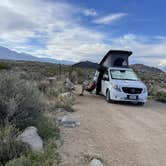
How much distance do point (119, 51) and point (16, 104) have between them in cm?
1400

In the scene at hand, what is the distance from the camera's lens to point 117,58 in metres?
21.2

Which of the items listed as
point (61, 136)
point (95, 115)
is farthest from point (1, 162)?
point (95, 115)

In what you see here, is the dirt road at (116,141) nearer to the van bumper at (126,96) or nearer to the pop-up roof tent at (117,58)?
the van bumper at (126,96)

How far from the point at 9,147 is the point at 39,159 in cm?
65

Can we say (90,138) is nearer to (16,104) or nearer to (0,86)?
(16,104)

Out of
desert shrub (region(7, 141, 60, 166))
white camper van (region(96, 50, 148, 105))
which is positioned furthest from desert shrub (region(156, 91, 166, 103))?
desert shrub (region(7, 141, 60, 166))

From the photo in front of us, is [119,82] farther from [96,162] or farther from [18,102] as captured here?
[96,162]

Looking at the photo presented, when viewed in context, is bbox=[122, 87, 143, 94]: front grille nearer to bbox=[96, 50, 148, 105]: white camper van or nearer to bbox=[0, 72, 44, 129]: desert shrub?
bbox=[96, 50, 148, 105]: white camper van

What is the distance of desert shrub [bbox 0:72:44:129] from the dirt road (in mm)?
1021

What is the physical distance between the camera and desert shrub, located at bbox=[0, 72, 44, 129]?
7.71 metres

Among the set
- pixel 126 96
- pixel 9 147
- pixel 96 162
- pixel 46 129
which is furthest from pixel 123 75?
pixel 9 147

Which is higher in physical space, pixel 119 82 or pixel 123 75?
pixel 123 75

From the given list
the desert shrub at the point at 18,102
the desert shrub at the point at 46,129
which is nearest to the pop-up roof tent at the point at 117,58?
the desert shrub at the point at 18,102

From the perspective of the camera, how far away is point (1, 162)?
5.85m
